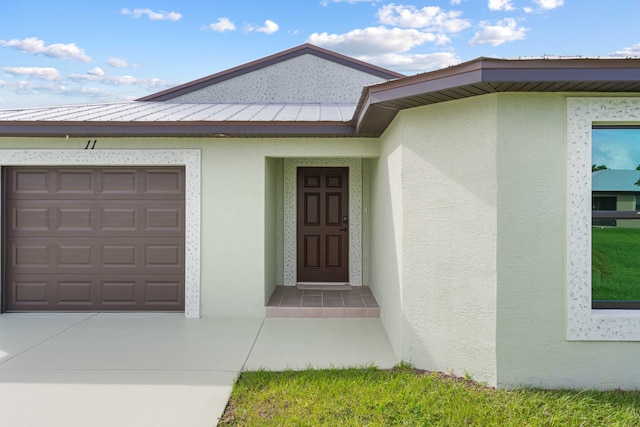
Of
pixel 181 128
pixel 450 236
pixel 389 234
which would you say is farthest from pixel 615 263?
pixel 181 128

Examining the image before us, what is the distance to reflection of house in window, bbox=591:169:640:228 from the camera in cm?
400

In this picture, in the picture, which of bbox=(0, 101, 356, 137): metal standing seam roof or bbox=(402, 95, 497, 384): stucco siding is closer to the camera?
bbox=(402, 95, 497, 384): stucco siding

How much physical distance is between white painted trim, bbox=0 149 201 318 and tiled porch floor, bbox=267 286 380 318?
1299 mm

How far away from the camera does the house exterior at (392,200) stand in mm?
3740

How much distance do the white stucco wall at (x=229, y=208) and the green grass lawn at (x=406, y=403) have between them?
2446mm

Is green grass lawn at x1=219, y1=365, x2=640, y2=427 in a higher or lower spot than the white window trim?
A: lower

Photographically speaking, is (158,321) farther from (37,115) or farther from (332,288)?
(37,115)

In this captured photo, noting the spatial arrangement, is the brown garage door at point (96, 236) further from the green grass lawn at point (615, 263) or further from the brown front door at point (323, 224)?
the green grass lawn at point (615, 263)

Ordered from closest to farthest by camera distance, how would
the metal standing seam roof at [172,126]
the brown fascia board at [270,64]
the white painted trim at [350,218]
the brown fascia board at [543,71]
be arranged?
the brown fascia board at [543,71] → the metal standing seam roof at [172,126] → the white painted trim at [350,218] → the brown fascia board at [270,64]

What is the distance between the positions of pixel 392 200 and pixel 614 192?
2.33 metres

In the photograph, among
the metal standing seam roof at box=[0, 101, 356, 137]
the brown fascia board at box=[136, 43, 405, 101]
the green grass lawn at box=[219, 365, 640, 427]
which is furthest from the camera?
the brown fascia board at box=[136, 43, 405, 101]

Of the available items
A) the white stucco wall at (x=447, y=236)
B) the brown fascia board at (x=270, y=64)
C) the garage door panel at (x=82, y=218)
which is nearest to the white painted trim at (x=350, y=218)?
the garage door panel at (x=82, y=218)

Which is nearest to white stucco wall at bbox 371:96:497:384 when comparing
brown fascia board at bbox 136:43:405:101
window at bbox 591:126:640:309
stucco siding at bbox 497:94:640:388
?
stucco siding at bbox 497:94:640:388

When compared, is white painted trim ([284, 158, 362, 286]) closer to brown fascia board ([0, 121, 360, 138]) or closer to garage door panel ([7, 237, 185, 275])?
brown fascia board ([0, 121, 360, 138])
